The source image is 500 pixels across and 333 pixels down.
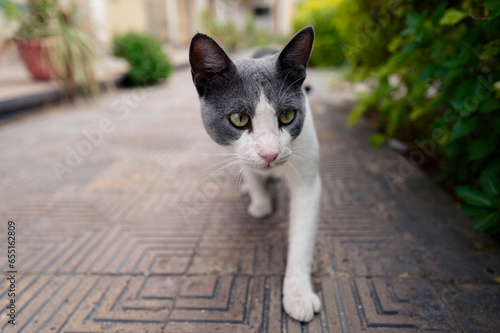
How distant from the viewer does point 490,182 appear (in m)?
1.68

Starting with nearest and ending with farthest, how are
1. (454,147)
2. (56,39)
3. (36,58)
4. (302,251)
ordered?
(302,251), (454,147), (56,39), (36,58)

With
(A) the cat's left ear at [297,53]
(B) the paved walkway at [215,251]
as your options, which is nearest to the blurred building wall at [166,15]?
(B) the paved walkway at [215,251]

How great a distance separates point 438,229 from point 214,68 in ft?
5.83

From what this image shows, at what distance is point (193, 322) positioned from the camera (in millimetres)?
1442

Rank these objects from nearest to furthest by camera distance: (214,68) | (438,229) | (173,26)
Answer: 1. (214,68)
2. (438,229)
3. (173,26)

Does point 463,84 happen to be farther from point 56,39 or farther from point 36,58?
point 36,58

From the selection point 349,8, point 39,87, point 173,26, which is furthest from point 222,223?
point 173,26

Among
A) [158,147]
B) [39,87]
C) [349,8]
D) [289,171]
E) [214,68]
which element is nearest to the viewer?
[214,68]

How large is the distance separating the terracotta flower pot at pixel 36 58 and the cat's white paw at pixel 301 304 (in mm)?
6020

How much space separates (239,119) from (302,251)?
763mm

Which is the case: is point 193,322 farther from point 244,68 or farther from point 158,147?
point 158,147

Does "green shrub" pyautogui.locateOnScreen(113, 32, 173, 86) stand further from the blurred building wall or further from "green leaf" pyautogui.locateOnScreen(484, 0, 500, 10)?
"green leaf" pyautogui.locateOnScreen(484, 0, 500, 10)

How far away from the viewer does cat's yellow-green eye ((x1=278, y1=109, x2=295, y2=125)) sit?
1515mm

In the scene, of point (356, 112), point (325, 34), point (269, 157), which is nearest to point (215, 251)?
point (269, 157)
